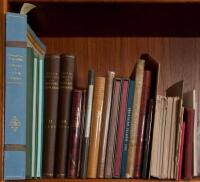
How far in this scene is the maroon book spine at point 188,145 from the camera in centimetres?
90

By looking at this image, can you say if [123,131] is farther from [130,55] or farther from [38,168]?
[130,55]

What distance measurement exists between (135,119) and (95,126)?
0.10 m

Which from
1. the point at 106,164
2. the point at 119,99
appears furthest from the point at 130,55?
the point at 106,164

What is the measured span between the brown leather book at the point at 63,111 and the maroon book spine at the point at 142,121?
0.17 metres

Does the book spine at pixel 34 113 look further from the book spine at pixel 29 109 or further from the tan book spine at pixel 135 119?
the tan book spine at pixel 135 119

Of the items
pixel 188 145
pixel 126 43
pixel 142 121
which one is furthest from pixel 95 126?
pixel 126 43

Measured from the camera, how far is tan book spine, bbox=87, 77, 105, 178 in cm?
91

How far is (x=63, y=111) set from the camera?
0.92 m

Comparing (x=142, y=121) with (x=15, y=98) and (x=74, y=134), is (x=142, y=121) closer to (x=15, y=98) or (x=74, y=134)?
(x=74, y=134)

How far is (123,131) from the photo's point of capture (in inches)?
36.2

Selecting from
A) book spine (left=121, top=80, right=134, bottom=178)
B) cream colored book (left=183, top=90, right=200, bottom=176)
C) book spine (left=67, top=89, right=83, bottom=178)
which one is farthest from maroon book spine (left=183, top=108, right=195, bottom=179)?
book spine (left=67, top=89, right=83, bottom=178)

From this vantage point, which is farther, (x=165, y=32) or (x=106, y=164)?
(x=165, y=32)

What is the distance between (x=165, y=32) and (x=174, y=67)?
109mm

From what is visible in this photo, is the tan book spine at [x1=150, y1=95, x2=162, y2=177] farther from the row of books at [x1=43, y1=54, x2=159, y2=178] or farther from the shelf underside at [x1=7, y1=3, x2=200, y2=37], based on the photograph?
the shelf underside at [x1=7, y1=3, x2=200, y2=37]
